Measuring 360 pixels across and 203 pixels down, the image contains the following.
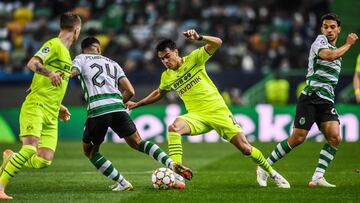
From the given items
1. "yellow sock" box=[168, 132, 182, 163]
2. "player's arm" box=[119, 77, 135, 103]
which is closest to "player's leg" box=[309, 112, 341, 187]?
"yellow sock" box=[168, 132, 182, 163]

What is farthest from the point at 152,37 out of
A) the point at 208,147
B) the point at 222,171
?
the point at 222,171

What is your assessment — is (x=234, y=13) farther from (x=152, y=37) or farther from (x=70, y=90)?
Result: (x=70, y=90)

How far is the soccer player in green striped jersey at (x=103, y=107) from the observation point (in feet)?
40.6

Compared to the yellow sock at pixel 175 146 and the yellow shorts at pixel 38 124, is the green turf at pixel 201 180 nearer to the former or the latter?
the yellow sock at pixel 175 146

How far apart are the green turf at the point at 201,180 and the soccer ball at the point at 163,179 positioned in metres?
0.15

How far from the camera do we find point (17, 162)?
11695 mm

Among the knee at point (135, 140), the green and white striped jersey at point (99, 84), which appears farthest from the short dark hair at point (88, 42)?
the knee at point (135, 140)

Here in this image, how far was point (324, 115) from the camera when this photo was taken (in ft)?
43.1

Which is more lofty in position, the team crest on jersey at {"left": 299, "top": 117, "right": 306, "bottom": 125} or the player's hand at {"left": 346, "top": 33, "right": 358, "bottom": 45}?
the player's hand at {"left": 346, "top": 33, "right": 358, "bottom": 45}

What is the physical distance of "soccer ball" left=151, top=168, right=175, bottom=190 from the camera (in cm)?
1280

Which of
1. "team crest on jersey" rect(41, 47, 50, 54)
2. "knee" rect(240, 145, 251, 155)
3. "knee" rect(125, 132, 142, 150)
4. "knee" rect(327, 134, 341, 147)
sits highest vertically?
"team crest on jersey" rect(41, 47, 50, 54)

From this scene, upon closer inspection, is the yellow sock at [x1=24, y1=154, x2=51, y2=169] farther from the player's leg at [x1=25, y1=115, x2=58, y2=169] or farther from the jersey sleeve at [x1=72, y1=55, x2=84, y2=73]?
the jersey sleeve at [x1=72, y1=55, x2=84, y2=73]

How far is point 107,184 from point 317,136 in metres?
13.3

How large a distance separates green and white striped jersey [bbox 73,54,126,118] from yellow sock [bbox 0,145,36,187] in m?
1.13
